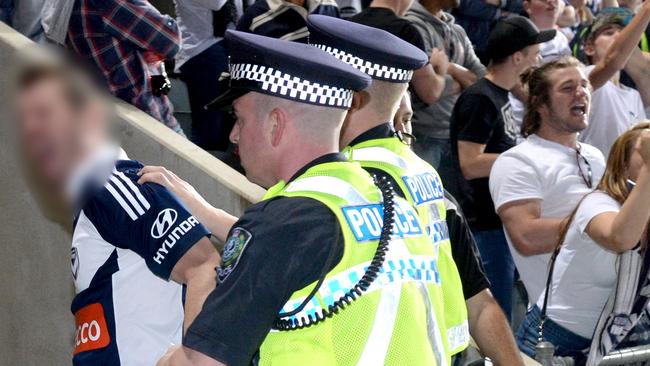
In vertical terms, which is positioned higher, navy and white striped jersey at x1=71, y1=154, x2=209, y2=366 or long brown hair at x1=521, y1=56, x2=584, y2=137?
navy and white striped jersey at x1=71, y1=154, x2=209, y2=366

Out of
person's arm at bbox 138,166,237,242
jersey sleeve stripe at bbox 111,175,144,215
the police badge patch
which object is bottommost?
person's arm at bbox 138,166,237,242

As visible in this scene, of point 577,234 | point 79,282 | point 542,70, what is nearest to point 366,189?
point 79,282

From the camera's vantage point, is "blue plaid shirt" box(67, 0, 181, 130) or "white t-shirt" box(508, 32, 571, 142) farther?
"white t-shirt" box(508, 32, 571, 142)

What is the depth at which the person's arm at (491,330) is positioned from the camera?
379cm

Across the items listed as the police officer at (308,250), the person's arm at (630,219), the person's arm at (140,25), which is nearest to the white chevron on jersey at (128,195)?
the police officer at (308,250)

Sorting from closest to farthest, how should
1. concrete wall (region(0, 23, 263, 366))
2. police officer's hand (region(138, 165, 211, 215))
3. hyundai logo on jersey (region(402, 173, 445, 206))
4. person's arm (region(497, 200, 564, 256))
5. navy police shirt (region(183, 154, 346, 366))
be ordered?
1. navy police shirt (region(183, 154, 346, 366))
2. police officer's hand (region(138, 165, 211, 215))
3. hyundai logo on jersey (region(402, 173, 445, 206))
4. concrete wall (region(0, 23, 263, 366))
5. person's arm (region(497, 200, 564, 256))

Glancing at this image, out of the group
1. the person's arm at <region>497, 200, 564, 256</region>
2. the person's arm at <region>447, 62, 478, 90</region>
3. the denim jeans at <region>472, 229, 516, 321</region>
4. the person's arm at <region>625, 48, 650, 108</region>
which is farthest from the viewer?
the person's arm at <region>625, 48, 650, 108</region>

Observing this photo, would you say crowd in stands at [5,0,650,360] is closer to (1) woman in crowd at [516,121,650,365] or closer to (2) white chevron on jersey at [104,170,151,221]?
(1) woman in crowd at [516,121,650,365]

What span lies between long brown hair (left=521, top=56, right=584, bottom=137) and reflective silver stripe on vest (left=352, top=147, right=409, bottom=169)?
2.62m

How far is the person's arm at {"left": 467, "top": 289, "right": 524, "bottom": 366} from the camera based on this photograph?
379cm

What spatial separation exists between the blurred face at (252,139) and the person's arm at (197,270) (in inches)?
14.5

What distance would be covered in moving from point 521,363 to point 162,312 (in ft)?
4.30

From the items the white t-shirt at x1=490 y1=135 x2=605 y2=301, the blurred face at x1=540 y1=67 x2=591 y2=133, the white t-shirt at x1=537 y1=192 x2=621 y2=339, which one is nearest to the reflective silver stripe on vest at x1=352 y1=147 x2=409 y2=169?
the white t-shirt at x1=537 y1=192 x2=621 y2=339

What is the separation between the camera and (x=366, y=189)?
267cm
